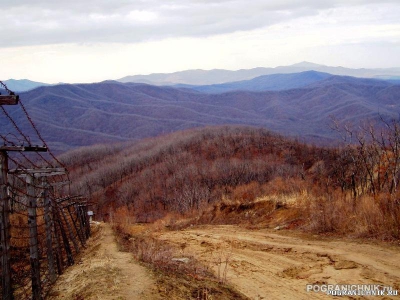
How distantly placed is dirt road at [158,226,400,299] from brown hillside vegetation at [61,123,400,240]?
121 cm

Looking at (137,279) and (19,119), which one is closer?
(137,279)

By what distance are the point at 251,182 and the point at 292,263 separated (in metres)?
31.3

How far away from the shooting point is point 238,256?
1154 centimetres

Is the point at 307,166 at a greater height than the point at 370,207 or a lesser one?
lesser

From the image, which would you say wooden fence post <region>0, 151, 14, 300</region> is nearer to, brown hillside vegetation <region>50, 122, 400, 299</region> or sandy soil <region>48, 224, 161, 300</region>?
sandy soil <region>48, 224, 161, 300</region>

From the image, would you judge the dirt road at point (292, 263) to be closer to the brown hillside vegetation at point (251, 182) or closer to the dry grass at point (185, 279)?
the dry grass at point (185, 279)

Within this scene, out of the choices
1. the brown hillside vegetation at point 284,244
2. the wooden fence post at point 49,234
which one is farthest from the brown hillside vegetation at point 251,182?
the wooden fence post at point 49,234

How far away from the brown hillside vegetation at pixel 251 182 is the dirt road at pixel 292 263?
1.21 meters

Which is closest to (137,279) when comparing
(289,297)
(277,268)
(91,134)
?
(289,297)

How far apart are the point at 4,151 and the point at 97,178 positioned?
266 ft

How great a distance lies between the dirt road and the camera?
8.35 m

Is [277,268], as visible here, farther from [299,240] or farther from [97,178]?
[97,178]

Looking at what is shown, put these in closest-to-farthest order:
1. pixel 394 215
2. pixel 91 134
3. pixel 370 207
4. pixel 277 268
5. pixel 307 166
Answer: pixel 277 268
pixel 394 215
pixel 370 207
pixel 307 166
pixel 91 134

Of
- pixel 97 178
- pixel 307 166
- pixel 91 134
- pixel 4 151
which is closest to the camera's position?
pixel 4 151
